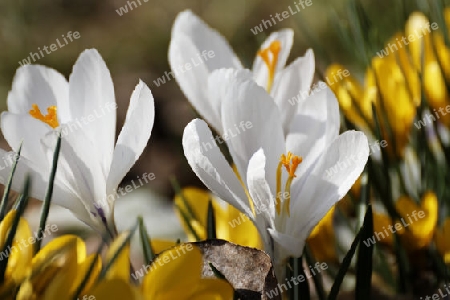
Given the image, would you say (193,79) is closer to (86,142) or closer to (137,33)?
(86,142)

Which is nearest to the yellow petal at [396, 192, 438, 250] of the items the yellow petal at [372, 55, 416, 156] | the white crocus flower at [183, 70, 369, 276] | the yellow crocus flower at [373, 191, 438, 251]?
the yellow crocus flower at [373, 191, 438, 251]

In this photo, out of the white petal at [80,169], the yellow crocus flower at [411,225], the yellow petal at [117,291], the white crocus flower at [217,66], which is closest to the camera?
the yellow petal at [117,291]

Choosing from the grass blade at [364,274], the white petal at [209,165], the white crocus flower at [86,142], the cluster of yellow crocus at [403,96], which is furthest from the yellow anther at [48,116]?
the cluster of yellow crocus at [403,96]

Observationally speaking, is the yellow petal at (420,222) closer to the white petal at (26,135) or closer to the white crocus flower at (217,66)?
the white crocus flower at (217,66)

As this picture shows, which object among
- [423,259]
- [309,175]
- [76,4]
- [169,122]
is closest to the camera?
[309,175]

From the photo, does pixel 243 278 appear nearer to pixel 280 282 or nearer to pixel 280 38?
pixel 280 282

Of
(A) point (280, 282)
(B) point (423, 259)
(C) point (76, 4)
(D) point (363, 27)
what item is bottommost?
(B) point (423, 259)

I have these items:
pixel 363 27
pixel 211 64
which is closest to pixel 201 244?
pixel 211 64
